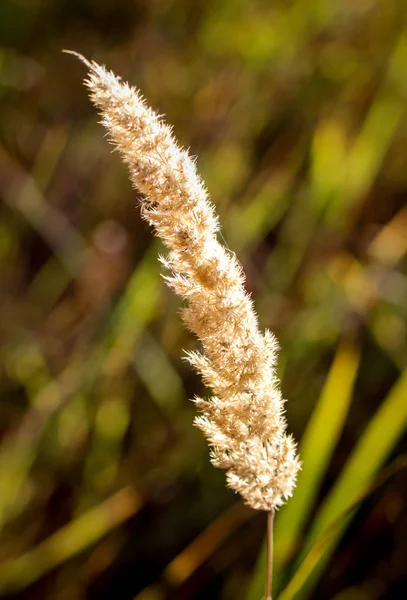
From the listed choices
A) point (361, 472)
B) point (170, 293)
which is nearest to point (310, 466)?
point (361, 472)

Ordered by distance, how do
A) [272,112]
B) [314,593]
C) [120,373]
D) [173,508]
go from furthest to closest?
[272,112] → [120,373] → [173,508] → [314,593]

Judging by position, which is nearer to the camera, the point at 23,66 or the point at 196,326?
the point at 196,326

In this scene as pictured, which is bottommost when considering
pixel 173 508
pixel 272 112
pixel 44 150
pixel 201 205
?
pixel 173 508

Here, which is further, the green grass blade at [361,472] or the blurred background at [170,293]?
the blurred background at [170,293]

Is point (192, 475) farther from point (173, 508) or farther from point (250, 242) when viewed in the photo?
point (250, 242)

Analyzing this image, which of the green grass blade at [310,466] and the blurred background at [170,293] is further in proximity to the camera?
the blurred background at [170,293]

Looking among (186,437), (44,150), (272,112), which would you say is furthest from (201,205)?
(44,150)

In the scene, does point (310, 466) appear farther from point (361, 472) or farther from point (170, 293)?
point (170, 293)

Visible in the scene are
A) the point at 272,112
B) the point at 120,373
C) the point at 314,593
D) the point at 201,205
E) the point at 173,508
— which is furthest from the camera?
the point at 272,112
